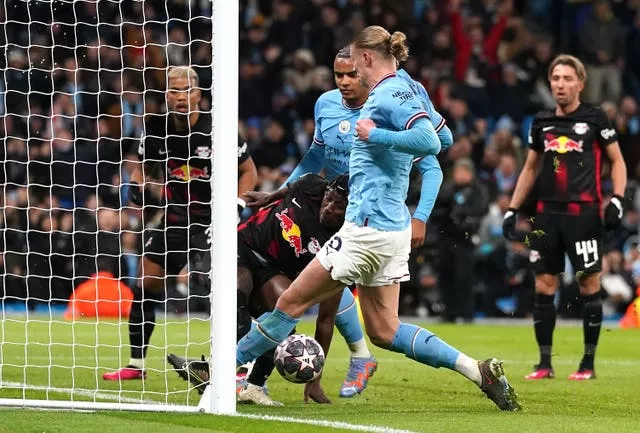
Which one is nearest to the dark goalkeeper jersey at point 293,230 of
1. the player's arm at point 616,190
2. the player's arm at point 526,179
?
the player's arm at point 526,179

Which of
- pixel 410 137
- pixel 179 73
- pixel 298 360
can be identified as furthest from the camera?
pixel 179 73

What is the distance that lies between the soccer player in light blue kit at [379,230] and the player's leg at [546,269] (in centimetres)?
301

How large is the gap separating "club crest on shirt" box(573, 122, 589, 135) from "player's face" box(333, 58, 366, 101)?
2763 mm

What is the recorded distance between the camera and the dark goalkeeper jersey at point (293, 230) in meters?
8.30

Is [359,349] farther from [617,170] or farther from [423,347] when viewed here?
[617,170]

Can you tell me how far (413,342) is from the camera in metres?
7.48

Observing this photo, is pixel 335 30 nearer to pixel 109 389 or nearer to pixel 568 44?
pixel 568 44

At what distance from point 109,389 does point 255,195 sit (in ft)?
5.85

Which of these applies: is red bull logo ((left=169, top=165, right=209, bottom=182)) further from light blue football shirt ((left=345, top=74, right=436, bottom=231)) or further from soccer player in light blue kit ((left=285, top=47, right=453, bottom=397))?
light blue football shirt ((left=345, top=74, right=436, bottom=231))

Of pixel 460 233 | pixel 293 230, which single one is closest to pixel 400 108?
pixel 293 230

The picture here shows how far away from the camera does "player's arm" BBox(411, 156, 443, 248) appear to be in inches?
308

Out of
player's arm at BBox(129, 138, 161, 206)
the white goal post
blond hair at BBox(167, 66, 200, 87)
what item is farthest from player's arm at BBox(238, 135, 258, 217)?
player's arm at BBox(129, 138, 161, 206)

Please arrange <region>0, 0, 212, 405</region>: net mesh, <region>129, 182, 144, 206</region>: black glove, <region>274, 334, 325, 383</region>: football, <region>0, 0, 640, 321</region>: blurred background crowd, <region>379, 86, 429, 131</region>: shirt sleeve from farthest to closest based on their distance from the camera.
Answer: <region>0, 0, 640, 321</region>: blurred background crowd
<region>0, 0, 212, 405</region>: net mesh
<region>129, 182, 144, 206</region>: black glove
<region>274, 334, 325, 383</region>: football
<region>379, 86, 429, 131</region>: shirt sleeve

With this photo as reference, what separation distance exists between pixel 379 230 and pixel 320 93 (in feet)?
44.7
